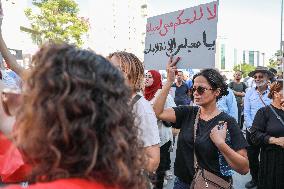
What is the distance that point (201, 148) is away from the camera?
289 centimetres

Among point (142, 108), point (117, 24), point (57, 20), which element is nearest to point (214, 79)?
point (142, 108)

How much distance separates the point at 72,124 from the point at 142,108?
4.86 feet

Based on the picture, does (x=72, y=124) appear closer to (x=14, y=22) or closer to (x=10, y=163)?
Answer: (x=10, y=163)

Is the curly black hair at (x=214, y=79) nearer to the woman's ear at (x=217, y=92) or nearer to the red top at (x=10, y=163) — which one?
the woman's ear at (x=217, y=92)

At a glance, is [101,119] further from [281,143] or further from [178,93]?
[178,93]

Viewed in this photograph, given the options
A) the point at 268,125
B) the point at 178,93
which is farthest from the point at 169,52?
the point at 178,93

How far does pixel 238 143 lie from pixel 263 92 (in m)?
3.88

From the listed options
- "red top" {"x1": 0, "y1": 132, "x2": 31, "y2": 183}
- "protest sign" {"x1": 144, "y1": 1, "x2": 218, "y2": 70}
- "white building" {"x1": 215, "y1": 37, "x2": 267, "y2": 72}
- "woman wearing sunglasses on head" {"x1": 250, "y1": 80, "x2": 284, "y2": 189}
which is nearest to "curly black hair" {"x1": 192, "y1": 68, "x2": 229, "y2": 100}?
"protest sign" {"x1": 144, "y1": 1, "x2": 218, "y2": 70}

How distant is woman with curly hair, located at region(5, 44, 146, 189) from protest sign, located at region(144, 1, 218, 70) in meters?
2.75

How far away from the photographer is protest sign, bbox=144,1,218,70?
3.86 m

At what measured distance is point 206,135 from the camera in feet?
9.57

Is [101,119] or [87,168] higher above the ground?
Result: [101,119]

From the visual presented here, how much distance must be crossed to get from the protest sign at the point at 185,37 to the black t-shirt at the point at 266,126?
3.96 ft

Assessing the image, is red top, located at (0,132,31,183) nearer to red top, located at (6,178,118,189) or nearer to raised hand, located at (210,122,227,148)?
red top, located at (6,178,118,189)
